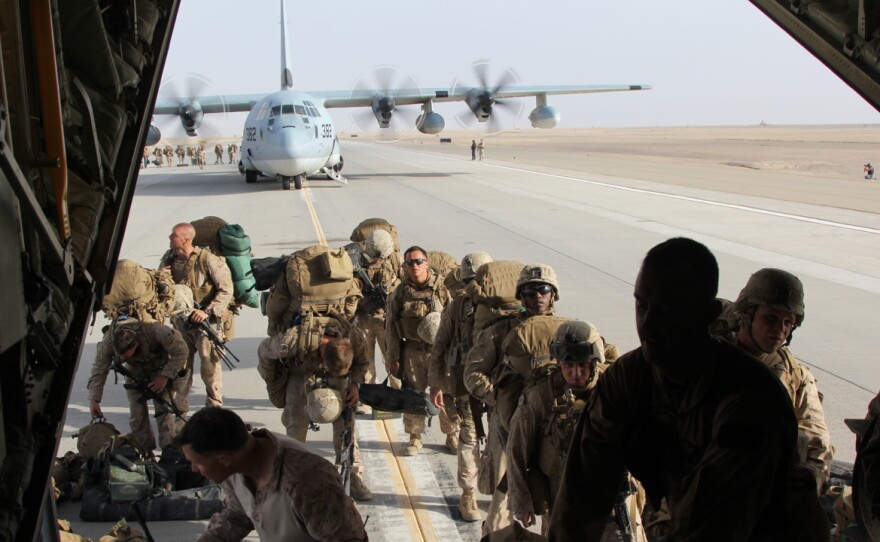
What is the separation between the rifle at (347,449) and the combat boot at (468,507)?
83cm

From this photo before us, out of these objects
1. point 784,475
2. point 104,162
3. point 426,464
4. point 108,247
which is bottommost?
point 426,464

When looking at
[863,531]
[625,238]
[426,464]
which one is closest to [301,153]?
[625,238]

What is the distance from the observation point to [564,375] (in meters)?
4.15

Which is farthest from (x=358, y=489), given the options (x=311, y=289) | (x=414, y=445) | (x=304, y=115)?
(x=304, y=115)

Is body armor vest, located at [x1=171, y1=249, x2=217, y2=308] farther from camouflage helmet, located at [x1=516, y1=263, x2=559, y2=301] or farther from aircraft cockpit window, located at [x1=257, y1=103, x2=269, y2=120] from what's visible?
aircraft cockpit window, located at [x1=257, y1=103, x2=269, y2=120]

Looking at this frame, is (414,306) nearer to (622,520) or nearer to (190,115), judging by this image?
(622,520)

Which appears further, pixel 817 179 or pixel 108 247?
pixel 817 179

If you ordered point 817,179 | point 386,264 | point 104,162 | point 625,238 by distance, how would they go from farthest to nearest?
point 817,179
point 625,238
point 386,264
point 104,162

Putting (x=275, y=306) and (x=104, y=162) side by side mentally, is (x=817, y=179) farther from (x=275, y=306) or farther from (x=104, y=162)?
(x=104, y=162)

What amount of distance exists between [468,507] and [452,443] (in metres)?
1.29

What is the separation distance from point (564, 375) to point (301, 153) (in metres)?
25.6

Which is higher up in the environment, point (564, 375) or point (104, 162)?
point (104, 162)

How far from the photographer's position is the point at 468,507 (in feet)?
19.7

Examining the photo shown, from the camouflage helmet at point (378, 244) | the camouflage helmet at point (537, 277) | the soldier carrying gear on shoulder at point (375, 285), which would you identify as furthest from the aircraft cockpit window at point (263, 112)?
the camouflage helmet at point (537, 277)
